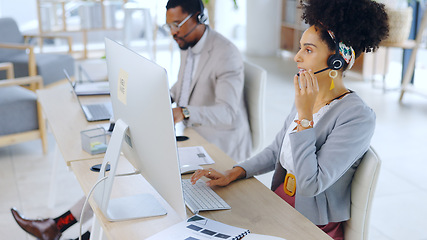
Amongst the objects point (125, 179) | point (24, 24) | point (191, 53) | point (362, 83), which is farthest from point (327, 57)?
point (24, 24)

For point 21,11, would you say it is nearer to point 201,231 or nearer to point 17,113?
point 17,113

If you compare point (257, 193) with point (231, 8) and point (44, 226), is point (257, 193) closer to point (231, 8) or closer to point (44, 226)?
point (44, 226)

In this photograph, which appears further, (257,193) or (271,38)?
(271,38)

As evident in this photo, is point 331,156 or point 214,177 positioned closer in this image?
point 331,156

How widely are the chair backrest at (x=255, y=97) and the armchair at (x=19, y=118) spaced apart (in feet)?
5.93

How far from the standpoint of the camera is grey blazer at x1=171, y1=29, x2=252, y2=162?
2584 millimetres

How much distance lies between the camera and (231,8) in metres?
9.18

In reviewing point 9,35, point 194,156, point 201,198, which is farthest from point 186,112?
point 9,35

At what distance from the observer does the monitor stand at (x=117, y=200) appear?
5.06ft

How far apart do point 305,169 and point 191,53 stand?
1.33m

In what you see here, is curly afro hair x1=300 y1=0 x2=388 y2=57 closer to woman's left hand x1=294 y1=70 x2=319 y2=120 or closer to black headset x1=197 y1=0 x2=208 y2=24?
woman's left hand x1=294 y1=70 x2=319 y2=120

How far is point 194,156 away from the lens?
82.7 inches

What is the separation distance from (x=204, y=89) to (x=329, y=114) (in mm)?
1076

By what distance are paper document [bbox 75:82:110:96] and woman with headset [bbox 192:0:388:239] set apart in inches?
53.2
